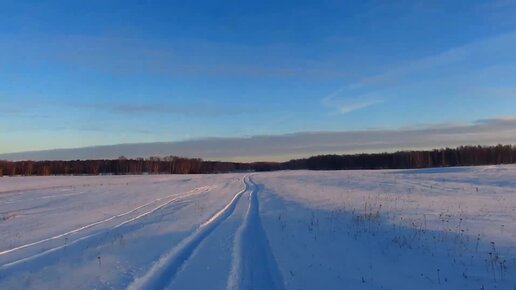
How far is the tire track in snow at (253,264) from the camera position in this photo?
7885mm

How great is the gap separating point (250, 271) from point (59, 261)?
4452mm

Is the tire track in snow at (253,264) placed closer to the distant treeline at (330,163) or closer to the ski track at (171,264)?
the ski track at (171,264)

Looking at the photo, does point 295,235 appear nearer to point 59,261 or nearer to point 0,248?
point 59,261

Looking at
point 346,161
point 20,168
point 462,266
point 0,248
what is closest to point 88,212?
point 0,248

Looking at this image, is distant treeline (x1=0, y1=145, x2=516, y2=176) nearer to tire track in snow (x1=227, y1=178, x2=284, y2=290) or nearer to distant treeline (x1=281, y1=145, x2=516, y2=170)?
distant treeline (x1=281, y1=145, x2=516, y2=170)

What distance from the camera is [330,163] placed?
188 metres

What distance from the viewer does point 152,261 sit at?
9.97 metres

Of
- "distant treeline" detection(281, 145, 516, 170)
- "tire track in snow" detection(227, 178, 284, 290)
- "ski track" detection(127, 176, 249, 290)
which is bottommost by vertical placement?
"ski track" detection(127, 176, 249, 290)

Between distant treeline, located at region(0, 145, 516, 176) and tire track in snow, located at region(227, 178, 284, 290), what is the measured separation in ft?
364

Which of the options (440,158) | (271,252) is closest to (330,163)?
(440,158)

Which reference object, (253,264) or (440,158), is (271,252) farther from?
(440,158)

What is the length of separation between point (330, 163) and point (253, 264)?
180933 mm

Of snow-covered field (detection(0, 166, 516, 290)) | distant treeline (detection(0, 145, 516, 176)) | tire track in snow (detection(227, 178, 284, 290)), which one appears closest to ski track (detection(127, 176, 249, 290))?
snow-covered field (detection(0, 166, 516, 290))

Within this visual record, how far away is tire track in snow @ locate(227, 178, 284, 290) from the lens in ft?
25.9
